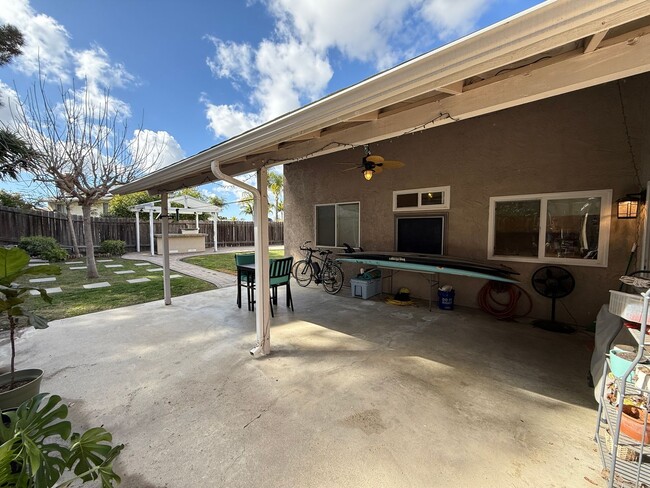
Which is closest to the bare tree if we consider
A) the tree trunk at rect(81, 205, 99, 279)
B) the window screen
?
the tree trunk at rect(81, 205, 99, 279)

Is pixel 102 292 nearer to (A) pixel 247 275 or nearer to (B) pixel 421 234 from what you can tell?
(A) pixel 247 275

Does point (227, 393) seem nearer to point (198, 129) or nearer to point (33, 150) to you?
point (33, 150)

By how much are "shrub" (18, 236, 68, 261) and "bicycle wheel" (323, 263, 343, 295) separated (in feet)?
33.0

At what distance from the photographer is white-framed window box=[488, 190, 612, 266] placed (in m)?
3.91

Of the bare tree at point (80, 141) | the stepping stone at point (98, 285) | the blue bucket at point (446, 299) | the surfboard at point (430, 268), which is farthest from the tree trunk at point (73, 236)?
the blue bucket at point (446, 299)

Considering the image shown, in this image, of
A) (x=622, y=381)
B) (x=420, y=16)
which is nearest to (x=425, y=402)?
(x=622, y=381)

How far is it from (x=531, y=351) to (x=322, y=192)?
546 cm

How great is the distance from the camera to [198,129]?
15.6m

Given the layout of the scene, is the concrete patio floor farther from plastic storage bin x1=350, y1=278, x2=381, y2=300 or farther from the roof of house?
the roof of house

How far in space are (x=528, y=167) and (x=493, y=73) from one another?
11.3 feet

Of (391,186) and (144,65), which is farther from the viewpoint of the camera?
(144,65)

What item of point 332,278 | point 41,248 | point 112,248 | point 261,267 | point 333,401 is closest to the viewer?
point 333,401

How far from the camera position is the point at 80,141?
7023mm

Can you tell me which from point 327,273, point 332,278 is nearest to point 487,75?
point 332,278
